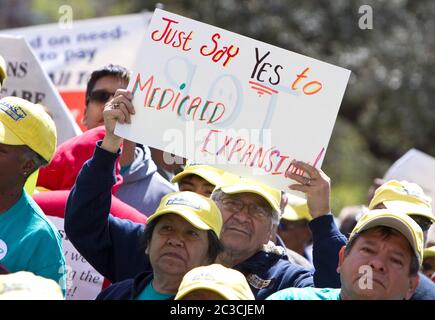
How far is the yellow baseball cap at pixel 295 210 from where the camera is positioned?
8508 mm

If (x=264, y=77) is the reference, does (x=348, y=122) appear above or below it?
above

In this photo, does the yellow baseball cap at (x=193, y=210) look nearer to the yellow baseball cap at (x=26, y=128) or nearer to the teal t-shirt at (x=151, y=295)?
the teal t-shirt at (x=151, y=295)

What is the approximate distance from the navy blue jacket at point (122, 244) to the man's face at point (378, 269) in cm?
52

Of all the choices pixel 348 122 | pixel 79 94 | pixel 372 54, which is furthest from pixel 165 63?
pixel 348 122

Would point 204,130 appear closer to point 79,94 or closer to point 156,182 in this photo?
point 156,182

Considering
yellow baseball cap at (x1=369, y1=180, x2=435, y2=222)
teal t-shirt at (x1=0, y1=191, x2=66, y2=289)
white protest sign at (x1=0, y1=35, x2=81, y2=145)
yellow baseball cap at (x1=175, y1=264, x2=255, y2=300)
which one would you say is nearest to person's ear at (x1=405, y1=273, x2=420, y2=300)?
yellow baseball cap at (x1=175, y1=264, x2=255, y2=300)

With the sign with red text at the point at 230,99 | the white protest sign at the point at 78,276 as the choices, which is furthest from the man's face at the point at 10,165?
the white protest sign at the point at 78,276

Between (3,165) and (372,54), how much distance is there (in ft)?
33.4

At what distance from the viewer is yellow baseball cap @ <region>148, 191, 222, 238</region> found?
5.39 meters

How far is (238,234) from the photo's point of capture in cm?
593

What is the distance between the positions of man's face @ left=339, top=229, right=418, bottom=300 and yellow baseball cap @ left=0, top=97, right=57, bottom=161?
4.64 ft

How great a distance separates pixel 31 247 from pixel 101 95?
78.0 inches

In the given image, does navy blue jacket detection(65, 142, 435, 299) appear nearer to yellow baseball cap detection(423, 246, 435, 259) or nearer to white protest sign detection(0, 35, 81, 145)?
yellow baseball cap detection(423, 246, 435, 259)

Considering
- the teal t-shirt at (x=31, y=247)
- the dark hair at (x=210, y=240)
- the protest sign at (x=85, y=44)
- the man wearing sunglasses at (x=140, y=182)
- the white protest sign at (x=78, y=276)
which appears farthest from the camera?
the protest sign at (x=85, y=44)
